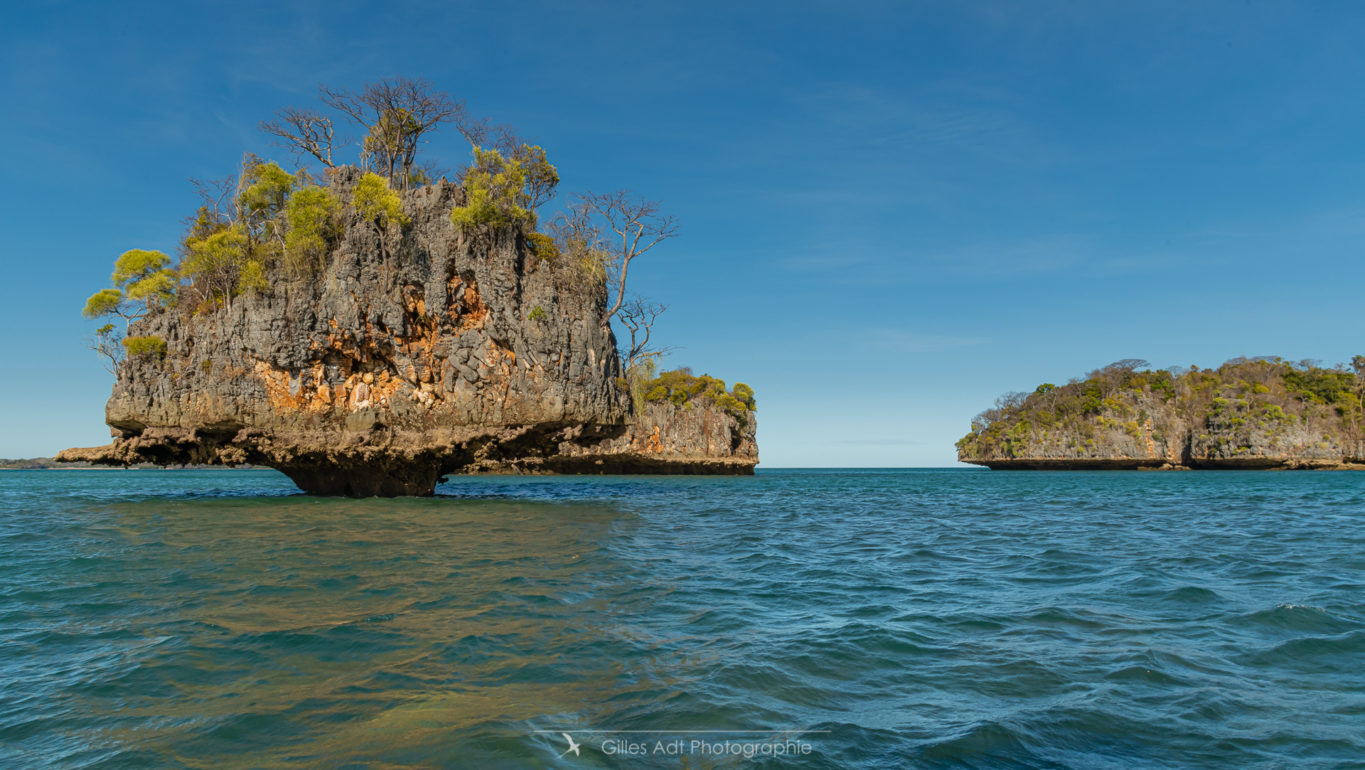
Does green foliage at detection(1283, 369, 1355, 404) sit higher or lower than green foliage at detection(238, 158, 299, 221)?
lower

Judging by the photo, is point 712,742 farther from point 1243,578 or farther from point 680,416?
point 680,416

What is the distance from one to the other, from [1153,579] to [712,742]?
7.98m

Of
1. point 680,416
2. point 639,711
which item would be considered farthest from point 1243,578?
point 680,416

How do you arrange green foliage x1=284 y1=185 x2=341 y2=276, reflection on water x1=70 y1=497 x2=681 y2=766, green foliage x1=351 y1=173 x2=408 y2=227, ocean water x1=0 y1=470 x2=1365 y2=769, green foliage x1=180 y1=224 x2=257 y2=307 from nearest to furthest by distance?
ocean water x1=0 y1=470 x2=1365 y2=769 < reflection on water x1=70 y1=497 x2=681 y2=766 < green foliage x1=351 y1=173 x2=408 y2=227 < green foliage x1=284 y1=185 x2=341 y2=276 < green foliage x1=180 y1=224 x2=257 y2=307

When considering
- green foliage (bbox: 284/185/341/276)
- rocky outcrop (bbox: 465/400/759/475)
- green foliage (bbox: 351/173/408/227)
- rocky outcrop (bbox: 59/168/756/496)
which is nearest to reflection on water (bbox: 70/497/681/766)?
rocky outcrop (bbox: 59/168/756/496)

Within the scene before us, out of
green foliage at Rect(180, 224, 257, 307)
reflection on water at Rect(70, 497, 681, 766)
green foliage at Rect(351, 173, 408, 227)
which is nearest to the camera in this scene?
reflection on water at Rect(70, 497, 681, 766)

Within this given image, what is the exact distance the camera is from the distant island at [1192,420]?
2830 inches

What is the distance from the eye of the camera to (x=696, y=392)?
2894 inches

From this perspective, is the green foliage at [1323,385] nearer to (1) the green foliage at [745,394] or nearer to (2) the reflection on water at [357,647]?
(1) the green foliage at [745,394]

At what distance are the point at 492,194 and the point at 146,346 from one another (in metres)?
13.0

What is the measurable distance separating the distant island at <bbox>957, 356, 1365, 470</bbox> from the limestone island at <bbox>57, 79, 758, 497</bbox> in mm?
80317

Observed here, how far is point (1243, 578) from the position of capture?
9.22m

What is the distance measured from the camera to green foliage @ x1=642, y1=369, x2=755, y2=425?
71.2 m

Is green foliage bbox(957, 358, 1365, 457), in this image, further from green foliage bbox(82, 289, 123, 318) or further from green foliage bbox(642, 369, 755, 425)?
green foliage bbox(82, 289, 123, 318)
